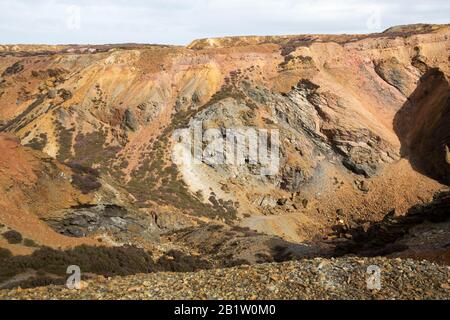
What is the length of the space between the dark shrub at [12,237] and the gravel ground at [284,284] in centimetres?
830

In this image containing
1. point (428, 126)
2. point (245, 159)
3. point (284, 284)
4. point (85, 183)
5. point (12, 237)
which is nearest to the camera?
point (284, 284)

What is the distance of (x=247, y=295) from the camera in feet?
42.3

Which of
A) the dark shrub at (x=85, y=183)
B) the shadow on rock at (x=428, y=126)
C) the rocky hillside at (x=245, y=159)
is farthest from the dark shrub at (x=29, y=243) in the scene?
the shadow on rock at (x=428, y=126)

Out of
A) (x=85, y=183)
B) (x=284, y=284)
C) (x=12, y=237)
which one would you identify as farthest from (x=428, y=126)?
(x=12, y=237)

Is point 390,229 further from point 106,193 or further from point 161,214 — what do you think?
point 106,193

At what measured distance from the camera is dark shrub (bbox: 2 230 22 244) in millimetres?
21469

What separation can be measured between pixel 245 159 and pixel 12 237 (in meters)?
28.9

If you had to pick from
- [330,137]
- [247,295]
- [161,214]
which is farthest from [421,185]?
[247,295]

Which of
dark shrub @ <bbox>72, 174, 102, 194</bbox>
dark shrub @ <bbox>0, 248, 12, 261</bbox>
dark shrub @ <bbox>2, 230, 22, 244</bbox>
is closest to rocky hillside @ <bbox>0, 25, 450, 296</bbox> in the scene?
dark shrub @ <bbox>72, 174, 102, 194</bbox>

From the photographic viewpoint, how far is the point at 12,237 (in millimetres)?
21672

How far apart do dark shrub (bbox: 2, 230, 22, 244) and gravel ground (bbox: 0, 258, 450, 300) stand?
27.2ft

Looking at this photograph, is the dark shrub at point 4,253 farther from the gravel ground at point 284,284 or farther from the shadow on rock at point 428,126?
the shadow on rock at point 428,126

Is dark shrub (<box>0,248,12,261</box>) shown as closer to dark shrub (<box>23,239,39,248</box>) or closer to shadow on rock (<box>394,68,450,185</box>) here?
dark shrub (<box>23,239,39,248</box>)

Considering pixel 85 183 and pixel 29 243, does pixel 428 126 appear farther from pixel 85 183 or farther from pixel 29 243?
pixel 29 243
